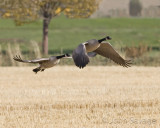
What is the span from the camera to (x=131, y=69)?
1134 inches

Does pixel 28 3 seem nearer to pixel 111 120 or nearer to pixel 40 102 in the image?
pixel 40 102

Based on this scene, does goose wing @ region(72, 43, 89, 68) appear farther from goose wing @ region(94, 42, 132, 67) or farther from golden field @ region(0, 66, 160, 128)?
golden field @ region(0, 66, 160, 128)

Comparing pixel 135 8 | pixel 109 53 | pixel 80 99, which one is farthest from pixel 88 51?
pixel 135 8

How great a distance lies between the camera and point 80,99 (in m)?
17.8

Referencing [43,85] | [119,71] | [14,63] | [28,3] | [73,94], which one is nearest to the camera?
[73,94]

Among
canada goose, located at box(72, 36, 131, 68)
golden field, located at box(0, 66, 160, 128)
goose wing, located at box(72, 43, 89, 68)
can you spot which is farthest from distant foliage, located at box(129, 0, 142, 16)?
goose wing, located at box(72, 43, 89, 68)

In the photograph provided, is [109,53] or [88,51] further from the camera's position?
[109,53]

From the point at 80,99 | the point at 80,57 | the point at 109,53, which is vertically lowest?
the point at 80,99

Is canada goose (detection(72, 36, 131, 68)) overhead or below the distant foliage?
overhead

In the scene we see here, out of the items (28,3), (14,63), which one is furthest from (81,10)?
(14,63)

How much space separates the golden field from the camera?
14.2 meters

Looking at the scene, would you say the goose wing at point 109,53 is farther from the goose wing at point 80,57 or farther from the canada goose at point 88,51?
the goose wing at point 80,57

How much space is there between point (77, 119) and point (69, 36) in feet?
178

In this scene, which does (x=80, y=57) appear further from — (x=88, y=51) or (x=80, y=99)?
(x=80, y=99)
